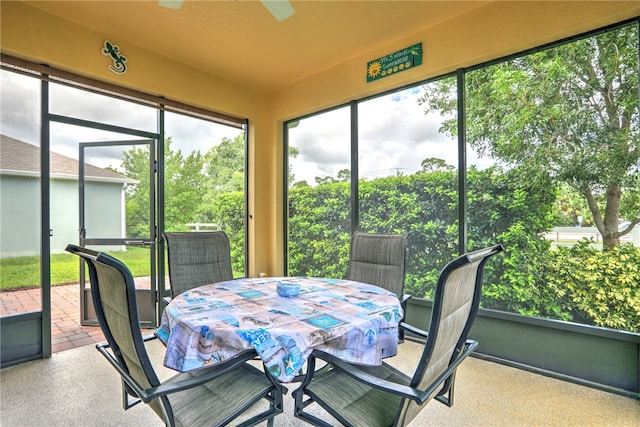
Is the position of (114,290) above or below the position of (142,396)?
above

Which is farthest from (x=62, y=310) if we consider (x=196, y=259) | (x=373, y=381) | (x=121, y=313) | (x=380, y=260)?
(x=373, y=381)

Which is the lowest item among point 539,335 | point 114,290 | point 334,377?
point 539,335

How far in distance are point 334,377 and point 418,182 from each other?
7.59ft

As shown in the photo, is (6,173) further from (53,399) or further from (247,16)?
(247,16)

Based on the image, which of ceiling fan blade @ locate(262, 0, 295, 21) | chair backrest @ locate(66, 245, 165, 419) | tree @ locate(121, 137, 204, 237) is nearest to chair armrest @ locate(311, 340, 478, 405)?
chair backrest @ locate(66, 245, 165, 419)

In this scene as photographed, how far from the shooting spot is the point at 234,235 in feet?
14.6

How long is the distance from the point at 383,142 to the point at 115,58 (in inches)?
113

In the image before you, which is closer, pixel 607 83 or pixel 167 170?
pixel 607 83

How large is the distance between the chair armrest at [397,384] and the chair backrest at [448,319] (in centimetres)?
2

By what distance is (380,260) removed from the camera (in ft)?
8.46

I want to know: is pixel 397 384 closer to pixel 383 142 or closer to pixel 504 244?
pixel 504 244

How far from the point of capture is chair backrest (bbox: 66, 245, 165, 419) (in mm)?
1094

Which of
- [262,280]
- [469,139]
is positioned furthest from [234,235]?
[469,139]

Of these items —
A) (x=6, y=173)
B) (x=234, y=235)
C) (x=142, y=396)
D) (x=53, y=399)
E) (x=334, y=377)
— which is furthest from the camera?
(x=234, y=235)
